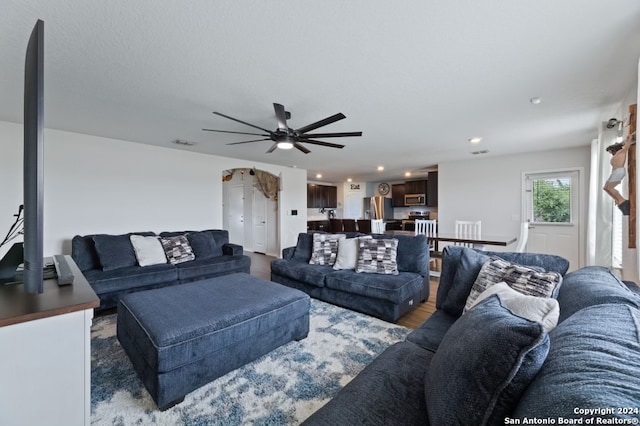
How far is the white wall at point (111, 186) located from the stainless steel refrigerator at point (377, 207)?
5.38 metres

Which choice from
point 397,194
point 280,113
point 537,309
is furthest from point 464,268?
point 397,194

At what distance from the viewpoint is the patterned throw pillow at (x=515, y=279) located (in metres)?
Answer: 1.54

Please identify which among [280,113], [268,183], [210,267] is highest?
[280,113]

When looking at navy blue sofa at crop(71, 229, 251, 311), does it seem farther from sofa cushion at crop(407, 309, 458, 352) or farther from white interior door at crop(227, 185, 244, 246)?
white interior door at crop(227, 185, 244, 246)

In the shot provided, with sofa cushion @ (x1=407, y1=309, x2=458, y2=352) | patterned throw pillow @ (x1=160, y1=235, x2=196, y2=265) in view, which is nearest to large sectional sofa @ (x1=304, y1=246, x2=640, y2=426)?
sofa cushion @ (x1=407, y1=309, x2=458, y2=352)

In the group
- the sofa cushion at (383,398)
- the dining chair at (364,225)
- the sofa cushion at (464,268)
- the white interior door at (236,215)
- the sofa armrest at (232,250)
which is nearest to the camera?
the sofa cushion at (383,398)

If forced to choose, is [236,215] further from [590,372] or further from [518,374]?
[590,372]

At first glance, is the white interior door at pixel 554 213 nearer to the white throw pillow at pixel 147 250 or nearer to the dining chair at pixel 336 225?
the dining chair at pixel 336 225

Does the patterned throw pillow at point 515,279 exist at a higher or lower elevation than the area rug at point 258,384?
higher

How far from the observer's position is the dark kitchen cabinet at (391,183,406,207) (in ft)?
29.4

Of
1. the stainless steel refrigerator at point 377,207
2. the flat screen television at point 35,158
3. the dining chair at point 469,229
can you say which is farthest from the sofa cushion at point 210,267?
the stainless steel refrigerator at point 377,207

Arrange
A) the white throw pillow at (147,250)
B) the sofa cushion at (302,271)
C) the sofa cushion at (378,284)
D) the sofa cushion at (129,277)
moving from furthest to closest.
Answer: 1. the white throw pillow at (147,250)
2. the sofa cushion at (302,271)
3. the sofa cushion at (129,277)
4. the sofa cushion at (378,284)

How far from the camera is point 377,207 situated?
9.34m

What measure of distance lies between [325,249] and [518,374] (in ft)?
10.1
